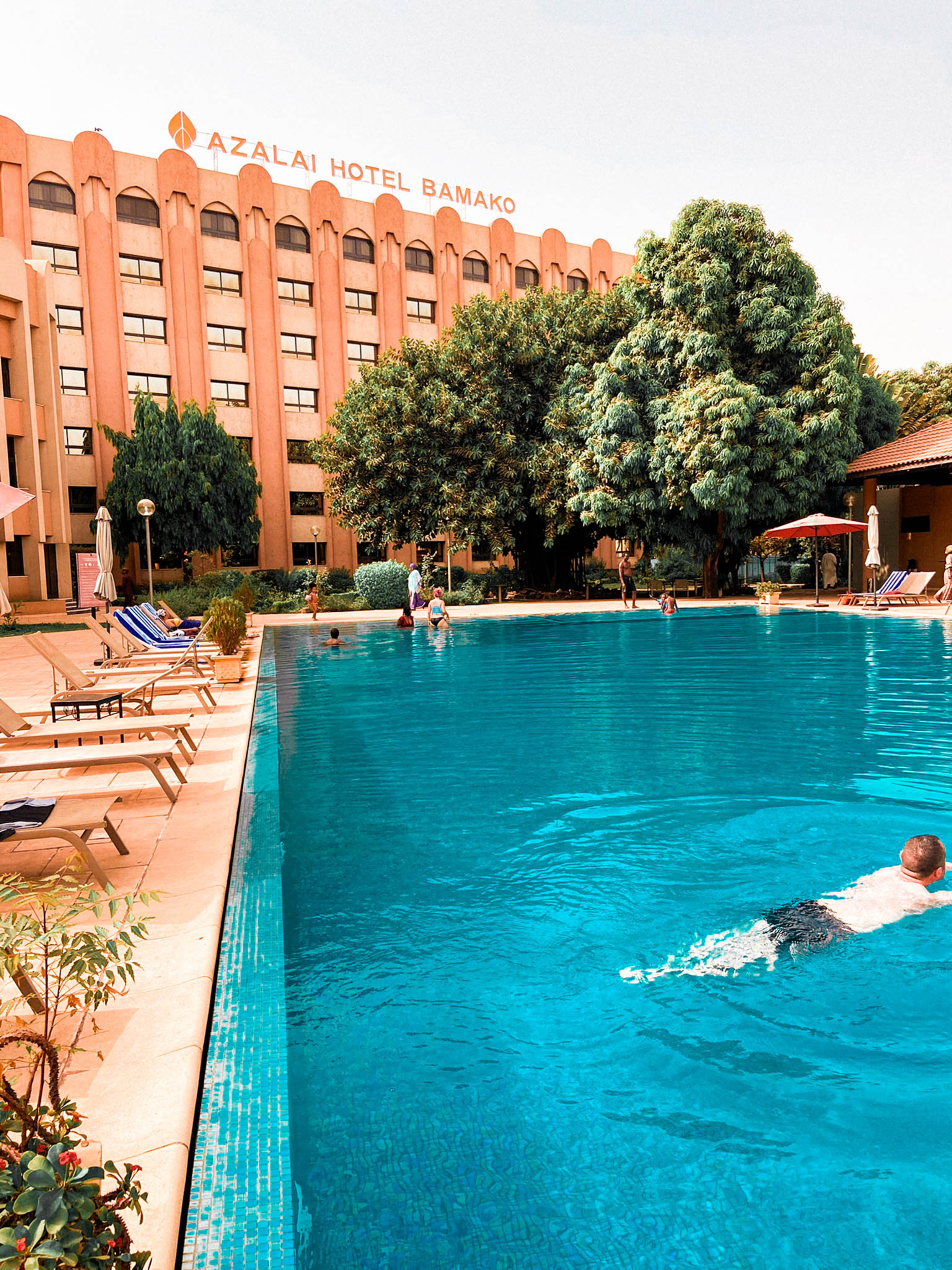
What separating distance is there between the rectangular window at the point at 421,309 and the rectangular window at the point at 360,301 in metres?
1.62

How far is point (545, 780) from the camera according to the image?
7055 millimetres

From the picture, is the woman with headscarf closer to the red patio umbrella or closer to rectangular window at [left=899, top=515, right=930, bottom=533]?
the red patio umbrella

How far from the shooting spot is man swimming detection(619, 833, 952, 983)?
13.5 ft

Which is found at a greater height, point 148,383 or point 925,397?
point 148,383

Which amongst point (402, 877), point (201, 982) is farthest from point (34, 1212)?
point (402, 877)

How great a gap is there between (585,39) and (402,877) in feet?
48.0

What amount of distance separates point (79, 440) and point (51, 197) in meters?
9.28

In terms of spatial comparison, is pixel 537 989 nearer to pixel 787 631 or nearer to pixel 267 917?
pixel 267 917

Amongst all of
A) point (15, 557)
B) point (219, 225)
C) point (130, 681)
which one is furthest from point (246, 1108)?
point (219, 225)

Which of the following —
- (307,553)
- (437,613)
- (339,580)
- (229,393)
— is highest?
(229,393)

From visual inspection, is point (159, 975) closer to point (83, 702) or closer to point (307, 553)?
point (83, 702)

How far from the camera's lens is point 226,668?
11.7 metres

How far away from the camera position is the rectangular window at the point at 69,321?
3306 centimetres

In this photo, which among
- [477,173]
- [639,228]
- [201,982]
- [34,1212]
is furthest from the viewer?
[477,173]
